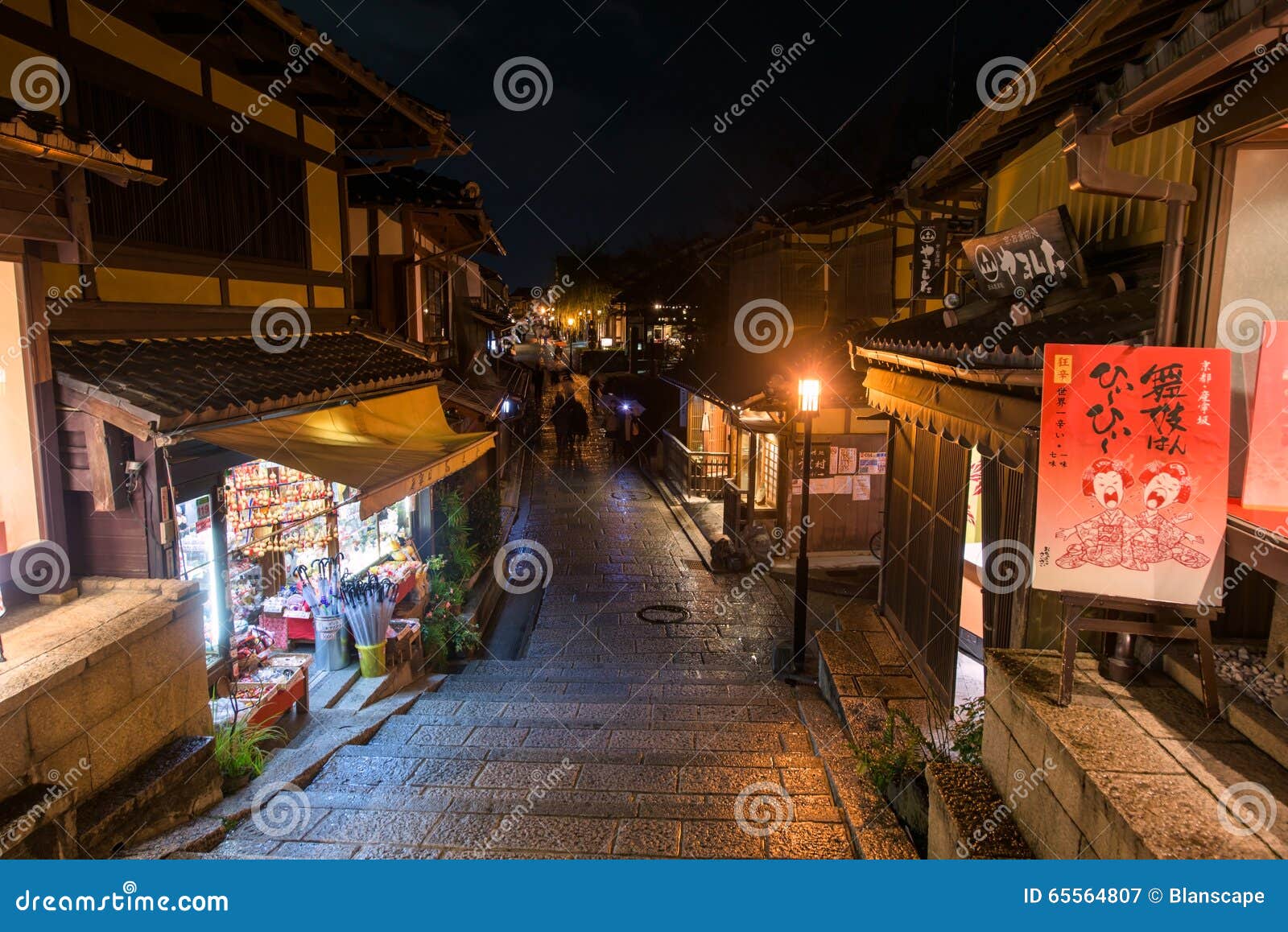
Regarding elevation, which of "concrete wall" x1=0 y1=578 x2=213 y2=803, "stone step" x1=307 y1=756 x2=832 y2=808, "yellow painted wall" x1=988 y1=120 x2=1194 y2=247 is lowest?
"stone step" x1=307 y1=756 x2=832 y2=808

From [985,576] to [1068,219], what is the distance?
355 cm

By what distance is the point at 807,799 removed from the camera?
274 inches

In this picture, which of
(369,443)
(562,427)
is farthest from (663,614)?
(562,427)

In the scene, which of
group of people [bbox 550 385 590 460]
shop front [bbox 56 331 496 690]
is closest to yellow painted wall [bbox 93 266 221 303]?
shop front [bbox 56 331 496 690]

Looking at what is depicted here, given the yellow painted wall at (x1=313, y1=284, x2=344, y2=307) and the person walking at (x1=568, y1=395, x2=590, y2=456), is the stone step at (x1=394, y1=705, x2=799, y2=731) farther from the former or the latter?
the person walking at (x1=568, y1=395, x2=590, y2=456)

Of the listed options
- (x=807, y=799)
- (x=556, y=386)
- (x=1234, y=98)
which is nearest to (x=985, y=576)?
(x=807, y=799)

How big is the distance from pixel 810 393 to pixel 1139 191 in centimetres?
709

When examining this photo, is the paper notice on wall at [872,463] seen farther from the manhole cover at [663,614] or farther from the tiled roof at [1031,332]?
the tiled roof at [1031,332]

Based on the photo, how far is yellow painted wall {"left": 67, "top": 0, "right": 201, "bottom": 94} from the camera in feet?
24.4

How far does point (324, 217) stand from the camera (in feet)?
41.8

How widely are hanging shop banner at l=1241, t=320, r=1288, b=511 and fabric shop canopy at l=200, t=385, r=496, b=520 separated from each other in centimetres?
774

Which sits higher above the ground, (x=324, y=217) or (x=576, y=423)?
(x=324, y=217)

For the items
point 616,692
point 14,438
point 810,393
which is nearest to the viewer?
point 14,438

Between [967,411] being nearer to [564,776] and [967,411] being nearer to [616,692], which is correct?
[564,776]
